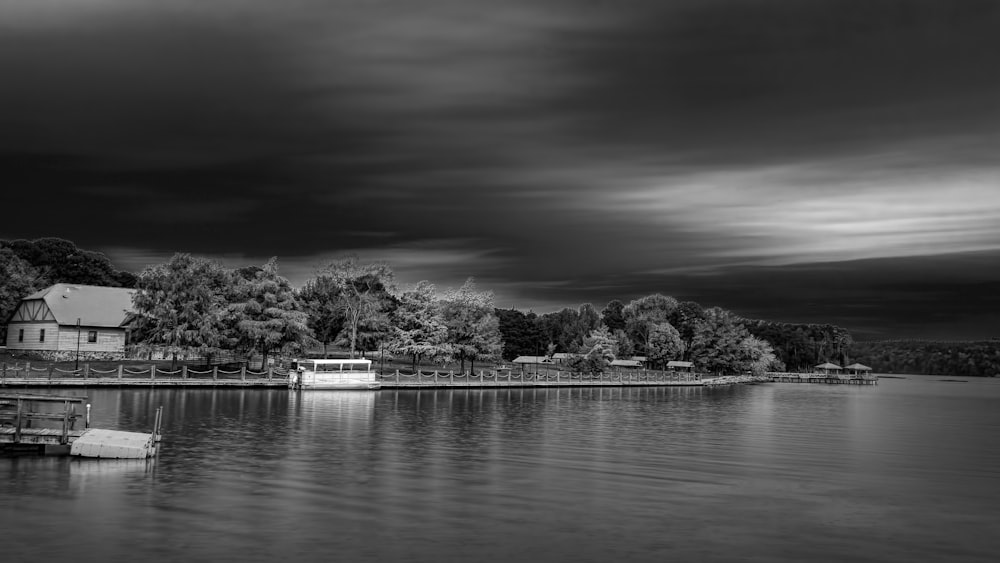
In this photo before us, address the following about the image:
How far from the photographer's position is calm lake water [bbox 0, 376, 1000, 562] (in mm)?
20234

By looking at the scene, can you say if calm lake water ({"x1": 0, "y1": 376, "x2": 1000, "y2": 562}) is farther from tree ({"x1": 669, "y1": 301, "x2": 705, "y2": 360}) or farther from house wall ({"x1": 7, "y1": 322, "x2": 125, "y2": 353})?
tree ({"x1": 669, "y1": 301, "x2": 705, "y2": 360})

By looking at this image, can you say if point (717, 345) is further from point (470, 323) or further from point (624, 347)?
point (470, 323)

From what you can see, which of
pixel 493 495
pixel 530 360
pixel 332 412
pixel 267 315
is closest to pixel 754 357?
pixel 530 360

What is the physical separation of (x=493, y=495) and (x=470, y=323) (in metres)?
77.1

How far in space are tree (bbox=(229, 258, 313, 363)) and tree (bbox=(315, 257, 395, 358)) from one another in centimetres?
1170

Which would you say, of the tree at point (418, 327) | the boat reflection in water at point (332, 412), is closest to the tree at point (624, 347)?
the tree at point (418, 327)

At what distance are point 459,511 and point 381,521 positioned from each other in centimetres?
262

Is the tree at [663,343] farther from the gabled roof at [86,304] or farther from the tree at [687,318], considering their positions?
the gabled roof at [86,304]

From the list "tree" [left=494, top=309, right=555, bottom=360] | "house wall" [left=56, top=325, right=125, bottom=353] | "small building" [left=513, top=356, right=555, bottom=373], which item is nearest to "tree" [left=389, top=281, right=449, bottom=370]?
"house wall" [left=56, top=325, right=125, bottom=353]

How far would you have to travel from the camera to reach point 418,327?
10269cm

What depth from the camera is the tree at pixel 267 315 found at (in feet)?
266

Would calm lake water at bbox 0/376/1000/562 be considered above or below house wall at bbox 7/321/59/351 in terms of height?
below

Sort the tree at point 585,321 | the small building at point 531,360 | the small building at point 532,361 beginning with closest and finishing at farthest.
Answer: the small building at point 532,361
the small building at point 531,360
the tree at point 585,321

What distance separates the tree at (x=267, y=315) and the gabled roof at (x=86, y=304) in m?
12.9
